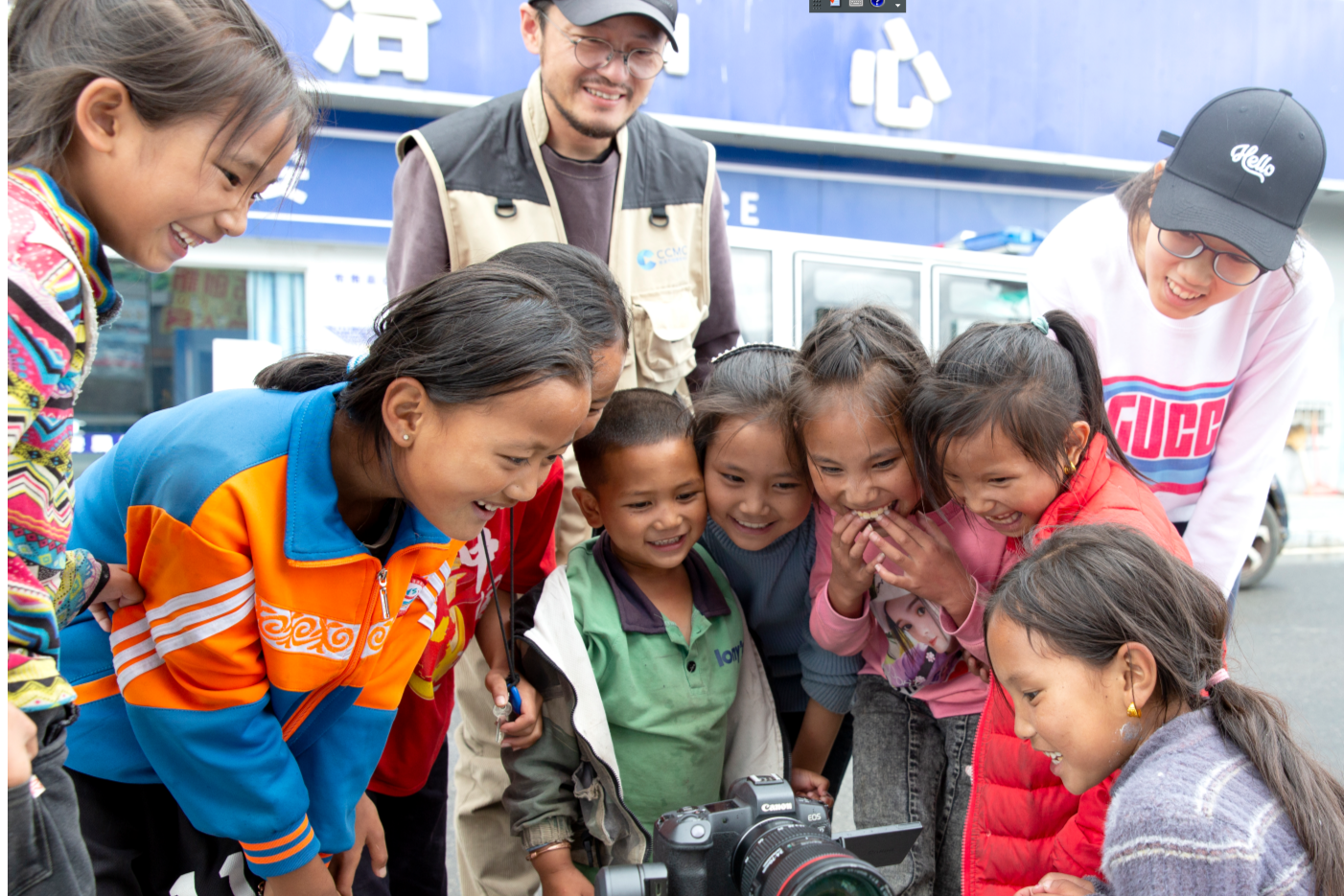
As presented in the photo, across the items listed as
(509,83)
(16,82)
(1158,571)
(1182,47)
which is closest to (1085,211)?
(1158,571)

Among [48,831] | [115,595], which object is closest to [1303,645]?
[115,595]

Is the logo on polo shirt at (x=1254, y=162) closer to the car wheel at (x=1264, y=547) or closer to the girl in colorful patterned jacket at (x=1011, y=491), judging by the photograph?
the girl in colorful patterned jacket at (x=1011, y=491)

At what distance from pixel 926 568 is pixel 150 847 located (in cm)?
133

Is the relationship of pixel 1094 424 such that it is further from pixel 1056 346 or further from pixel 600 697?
pixel 600 697

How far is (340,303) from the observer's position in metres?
6.62

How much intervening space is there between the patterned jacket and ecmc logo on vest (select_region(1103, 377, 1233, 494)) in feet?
6.29

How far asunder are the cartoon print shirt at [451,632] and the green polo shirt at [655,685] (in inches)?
4.5

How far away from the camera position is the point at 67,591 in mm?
1224

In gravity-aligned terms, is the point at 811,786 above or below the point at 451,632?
below

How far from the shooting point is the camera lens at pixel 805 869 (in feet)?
4.05

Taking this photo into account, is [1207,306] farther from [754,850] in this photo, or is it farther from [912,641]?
[754,850]

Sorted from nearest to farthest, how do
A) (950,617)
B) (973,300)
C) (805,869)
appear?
(805,869), (950,617), (973,300)

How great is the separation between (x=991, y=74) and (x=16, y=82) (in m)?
8.38

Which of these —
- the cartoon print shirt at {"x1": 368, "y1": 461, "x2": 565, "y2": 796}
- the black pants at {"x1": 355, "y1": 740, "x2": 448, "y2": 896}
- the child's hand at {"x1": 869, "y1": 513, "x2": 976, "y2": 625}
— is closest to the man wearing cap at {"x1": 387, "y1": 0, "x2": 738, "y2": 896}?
the black pants at {"x1": 355, "y1": 740, "x2": 448, "y2": 896}
